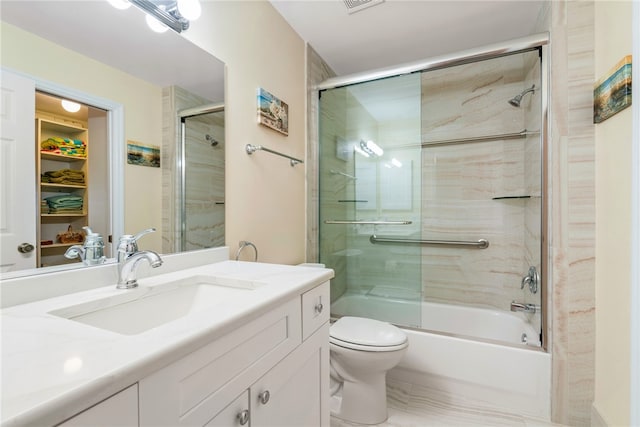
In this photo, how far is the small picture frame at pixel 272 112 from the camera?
5.46 ft

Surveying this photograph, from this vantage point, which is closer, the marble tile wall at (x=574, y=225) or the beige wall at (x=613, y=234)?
the beige wall at (x=613, y=234)

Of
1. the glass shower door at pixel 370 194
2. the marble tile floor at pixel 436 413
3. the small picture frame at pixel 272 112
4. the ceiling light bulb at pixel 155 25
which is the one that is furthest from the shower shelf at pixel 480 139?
the ceiling light bulb at pixel 155 25

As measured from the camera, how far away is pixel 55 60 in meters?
0.82

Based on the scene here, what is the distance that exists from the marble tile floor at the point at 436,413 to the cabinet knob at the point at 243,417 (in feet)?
3.32

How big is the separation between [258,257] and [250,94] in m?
0.90

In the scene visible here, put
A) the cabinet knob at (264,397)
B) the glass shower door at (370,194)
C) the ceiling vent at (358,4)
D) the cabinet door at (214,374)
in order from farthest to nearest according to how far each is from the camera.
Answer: the glass shower door at (370,194)
the ceiling vent at (358,4)
the cabinet knob at (264,397)
the cabinet door at (214,374)

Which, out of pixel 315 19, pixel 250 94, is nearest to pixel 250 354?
pixel 250 94

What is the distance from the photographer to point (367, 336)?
1547 mm

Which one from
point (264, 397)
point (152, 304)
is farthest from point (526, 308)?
point (152, 304)

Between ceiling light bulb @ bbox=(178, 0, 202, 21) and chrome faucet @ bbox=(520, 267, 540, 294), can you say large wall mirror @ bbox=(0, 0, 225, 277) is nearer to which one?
ceiling light bulb @ bbox=(178, 0, 202, 21)

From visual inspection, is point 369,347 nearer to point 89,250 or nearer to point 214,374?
point 214,374

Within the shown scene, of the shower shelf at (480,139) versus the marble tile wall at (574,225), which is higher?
the shower shelf at (480,139)

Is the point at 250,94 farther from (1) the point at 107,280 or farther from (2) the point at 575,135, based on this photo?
(2) the point at 575,135

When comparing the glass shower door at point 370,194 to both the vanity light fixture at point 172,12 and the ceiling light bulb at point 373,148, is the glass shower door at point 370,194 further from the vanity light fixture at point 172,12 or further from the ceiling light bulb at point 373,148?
the vanity light fixture at point 172,12
